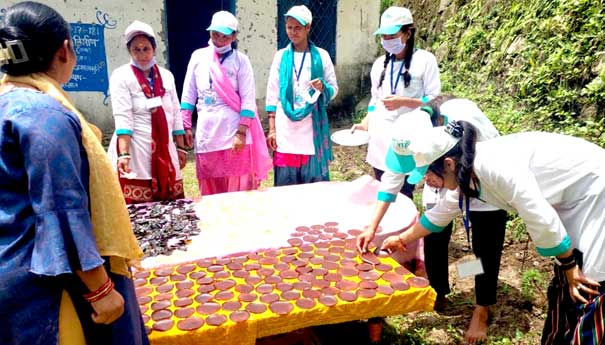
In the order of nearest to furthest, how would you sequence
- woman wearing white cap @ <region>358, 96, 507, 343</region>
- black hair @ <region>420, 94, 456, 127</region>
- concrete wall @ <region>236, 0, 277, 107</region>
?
woman wearing white cap @ <region>358, 96, 507, 343</region>, black hair @ <region>420, 94, 456, 127</region>, concrete wall @ <region>236, 0, 277, 107</region>

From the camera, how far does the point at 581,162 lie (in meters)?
1.78

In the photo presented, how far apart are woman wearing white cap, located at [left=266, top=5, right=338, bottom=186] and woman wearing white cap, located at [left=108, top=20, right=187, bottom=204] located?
0.92 m

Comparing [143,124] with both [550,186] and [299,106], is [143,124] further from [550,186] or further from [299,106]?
[550,186]

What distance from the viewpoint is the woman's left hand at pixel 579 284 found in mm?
1779

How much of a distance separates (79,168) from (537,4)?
5657mm

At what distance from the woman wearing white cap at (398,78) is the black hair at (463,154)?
5.03 ft

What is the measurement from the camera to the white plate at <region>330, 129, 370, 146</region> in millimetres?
3314

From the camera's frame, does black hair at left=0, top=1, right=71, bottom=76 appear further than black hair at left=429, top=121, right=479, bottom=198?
No

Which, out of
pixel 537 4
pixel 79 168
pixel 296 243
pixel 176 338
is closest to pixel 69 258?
pixel 79 168

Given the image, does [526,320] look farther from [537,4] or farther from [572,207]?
[537,4]

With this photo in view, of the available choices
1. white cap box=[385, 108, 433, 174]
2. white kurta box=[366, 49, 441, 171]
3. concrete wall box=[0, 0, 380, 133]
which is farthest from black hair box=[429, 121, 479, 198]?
concrete wall box=[0, 0, 380, 133]

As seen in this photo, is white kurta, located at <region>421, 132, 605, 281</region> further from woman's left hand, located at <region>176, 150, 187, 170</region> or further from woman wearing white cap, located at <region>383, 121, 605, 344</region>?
woman's left hand, located at <region>176, 150, 187, 170</region>

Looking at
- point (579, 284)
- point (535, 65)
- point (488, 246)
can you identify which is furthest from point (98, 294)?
point (535, 65)

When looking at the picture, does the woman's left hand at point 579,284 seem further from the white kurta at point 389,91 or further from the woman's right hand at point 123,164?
the woman's right hand at point 123,164
